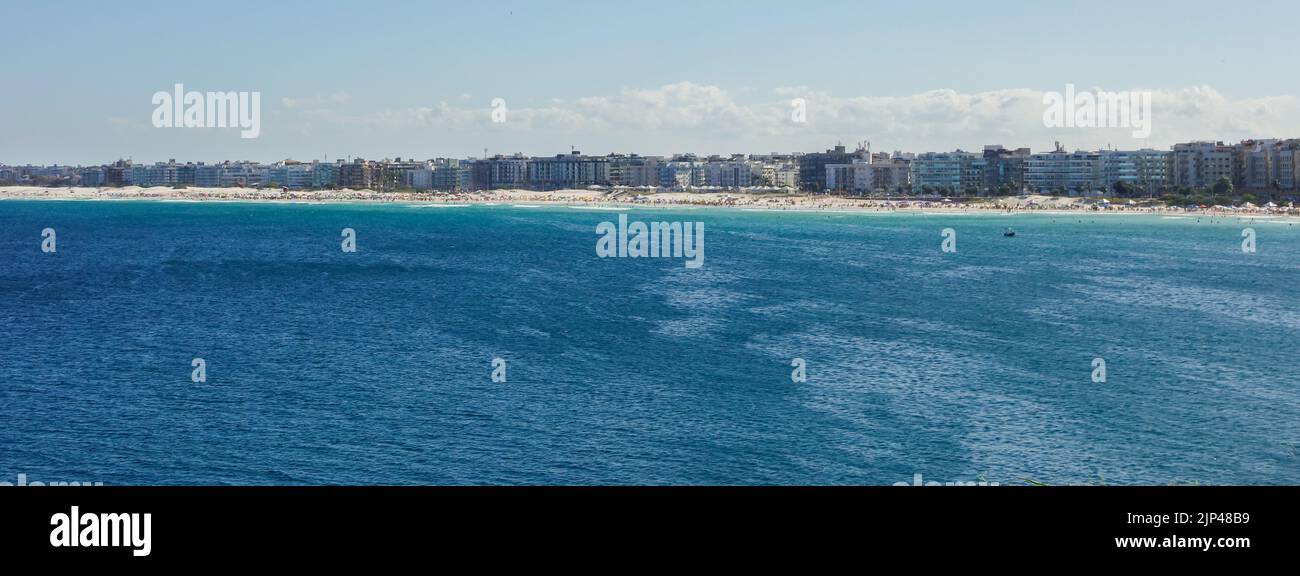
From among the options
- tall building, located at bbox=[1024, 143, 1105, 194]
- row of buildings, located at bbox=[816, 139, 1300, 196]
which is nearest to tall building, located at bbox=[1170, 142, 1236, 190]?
row of buildings, located at bbox=[816, 139, 1300, 196]

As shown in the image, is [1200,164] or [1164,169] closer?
[1200,164]

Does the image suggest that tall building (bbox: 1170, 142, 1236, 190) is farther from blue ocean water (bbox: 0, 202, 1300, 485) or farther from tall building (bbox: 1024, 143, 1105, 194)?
blue ocean water (bbox: 0, 202, 1300, 485)

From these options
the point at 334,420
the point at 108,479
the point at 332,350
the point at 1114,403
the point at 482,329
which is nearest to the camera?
the point at 108,479

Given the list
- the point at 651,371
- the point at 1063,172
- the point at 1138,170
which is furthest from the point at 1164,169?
the point at 651,371

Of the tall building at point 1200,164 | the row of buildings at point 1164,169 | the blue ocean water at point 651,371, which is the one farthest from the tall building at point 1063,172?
the blue ocean water at point 651,371

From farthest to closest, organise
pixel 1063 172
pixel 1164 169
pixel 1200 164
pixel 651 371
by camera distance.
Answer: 1. pixel 1063 172
2. pixel 1164 169
3. pixel 1200 164
4. pixel 651 371

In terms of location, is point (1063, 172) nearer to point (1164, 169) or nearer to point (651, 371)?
point (1164, 169)
